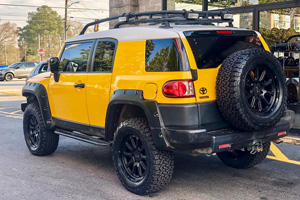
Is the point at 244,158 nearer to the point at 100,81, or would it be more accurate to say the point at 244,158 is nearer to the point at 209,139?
the point at 209,139

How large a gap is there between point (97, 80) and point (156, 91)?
1162 mm

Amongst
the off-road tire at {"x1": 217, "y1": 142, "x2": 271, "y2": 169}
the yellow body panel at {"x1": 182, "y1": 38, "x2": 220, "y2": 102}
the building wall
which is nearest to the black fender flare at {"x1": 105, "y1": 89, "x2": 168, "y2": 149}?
the yellow body panel at {"x1": 182, "y1": 38, "x2": 220, "y2": 102}

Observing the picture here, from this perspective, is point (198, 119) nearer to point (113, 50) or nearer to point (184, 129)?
point (184, 129)

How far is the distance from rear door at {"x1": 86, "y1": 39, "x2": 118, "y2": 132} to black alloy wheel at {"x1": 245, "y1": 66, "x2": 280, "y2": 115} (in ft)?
5.53

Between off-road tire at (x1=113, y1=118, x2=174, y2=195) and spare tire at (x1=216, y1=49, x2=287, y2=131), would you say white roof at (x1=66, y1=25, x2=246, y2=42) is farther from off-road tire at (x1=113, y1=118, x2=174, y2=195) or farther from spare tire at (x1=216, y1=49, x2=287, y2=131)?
off-road tire at (x1=113, y1=118, x2=174, y2=195)

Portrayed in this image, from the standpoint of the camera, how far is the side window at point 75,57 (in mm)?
5809

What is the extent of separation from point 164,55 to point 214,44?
2.02 feet

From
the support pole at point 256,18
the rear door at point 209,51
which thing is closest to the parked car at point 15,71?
the support pole at point 256,18

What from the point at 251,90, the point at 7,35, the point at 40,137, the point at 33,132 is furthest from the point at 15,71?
the point at 7,35

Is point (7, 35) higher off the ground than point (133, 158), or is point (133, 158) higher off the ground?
point (7, 35)

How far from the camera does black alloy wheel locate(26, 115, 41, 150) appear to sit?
683 centimetres

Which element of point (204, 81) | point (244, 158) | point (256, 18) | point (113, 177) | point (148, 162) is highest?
point (256, 18)

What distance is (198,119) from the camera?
438 cm

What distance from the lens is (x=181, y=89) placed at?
436 cm
